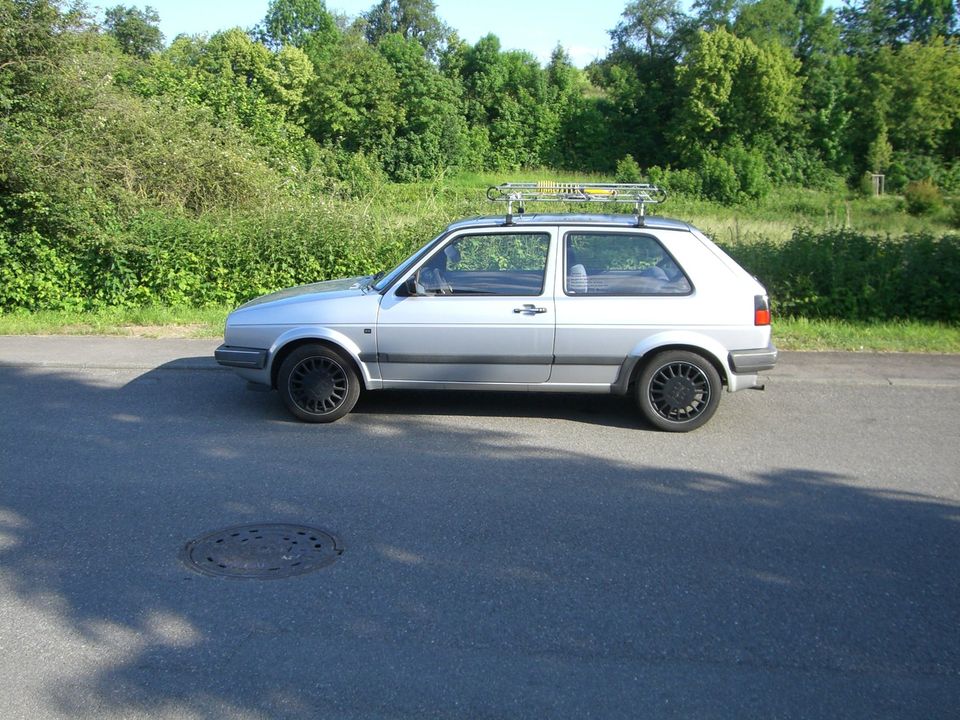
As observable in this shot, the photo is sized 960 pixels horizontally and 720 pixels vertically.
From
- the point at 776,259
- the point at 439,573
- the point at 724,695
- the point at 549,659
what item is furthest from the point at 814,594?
the point at 776,259

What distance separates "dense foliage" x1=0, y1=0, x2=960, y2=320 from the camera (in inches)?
552

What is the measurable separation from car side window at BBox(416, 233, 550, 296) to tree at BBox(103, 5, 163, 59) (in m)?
75.3

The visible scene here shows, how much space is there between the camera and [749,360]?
26.2ft

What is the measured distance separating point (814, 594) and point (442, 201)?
12.4 m

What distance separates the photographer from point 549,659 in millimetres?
4281

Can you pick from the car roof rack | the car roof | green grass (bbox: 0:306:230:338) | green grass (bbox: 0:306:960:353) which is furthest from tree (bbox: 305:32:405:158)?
the car roof

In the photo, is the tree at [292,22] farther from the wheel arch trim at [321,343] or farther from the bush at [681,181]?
the wheel arch trim at [321,343]

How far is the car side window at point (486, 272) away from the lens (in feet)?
27.0

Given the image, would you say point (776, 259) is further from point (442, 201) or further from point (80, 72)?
point (80, 72)

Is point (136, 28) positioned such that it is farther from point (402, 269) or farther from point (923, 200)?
point (402, 269)

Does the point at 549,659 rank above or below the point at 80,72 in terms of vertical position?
below

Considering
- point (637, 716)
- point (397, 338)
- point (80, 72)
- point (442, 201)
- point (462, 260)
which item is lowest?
point (637, 716)

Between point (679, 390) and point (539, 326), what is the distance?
125cm

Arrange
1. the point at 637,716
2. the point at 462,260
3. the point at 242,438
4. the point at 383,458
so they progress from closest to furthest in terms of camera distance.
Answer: the point at 637,716 → the point at 383,458 → the point at 242,438 → the point at 462,260
